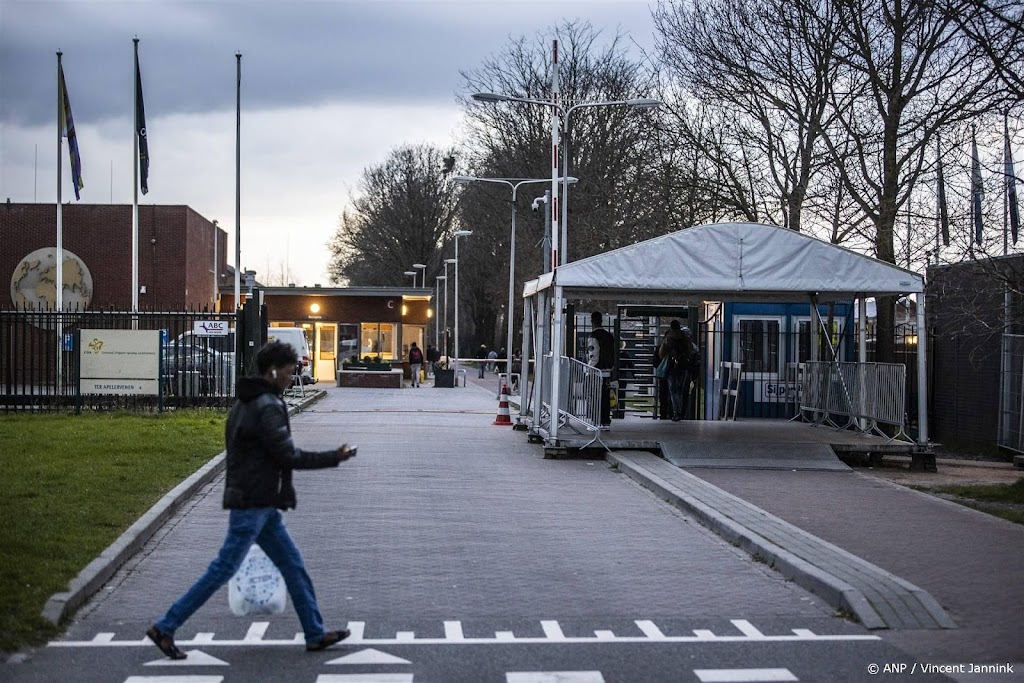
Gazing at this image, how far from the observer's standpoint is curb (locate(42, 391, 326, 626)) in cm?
776

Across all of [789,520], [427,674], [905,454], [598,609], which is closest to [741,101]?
[905,454]

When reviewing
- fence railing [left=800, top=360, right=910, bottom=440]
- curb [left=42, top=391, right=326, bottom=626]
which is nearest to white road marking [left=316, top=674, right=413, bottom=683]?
curb [left=42, top=391, right=326, bottom=626]

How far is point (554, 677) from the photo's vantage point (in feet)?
21.5

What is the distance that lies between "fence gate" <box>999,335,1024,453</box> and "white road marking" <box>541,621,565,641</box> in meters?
13.5

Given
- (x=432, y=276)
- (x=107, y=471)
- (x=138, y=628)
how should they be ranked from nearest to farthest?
(x=138, y=628), (x=107, y=471), (x=432, y=276)

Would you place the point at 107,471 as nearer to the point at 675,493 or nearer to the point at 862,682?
the point at 675,493

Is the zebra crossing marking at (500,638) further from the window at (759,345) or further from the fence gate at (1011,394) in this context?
the window at (759,345)

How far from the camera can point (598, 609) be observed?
8.23m

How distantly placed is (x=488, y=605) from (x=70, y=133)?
1257 inches

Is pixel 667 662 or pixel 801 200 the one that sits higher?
pixel 801 200

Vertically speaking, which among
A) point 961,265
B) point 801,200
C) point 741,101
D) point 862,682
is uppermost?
point 741,101

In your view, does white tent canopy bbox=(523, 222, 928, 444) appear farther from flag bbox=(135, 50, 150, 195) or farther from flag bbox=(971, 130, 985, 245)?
flag bbox=(135, 50, 150, 195)

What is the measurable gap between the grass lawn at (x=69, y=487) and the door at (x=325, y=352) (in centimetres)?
3290

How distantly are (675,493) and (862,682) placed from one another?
7.07 meters
